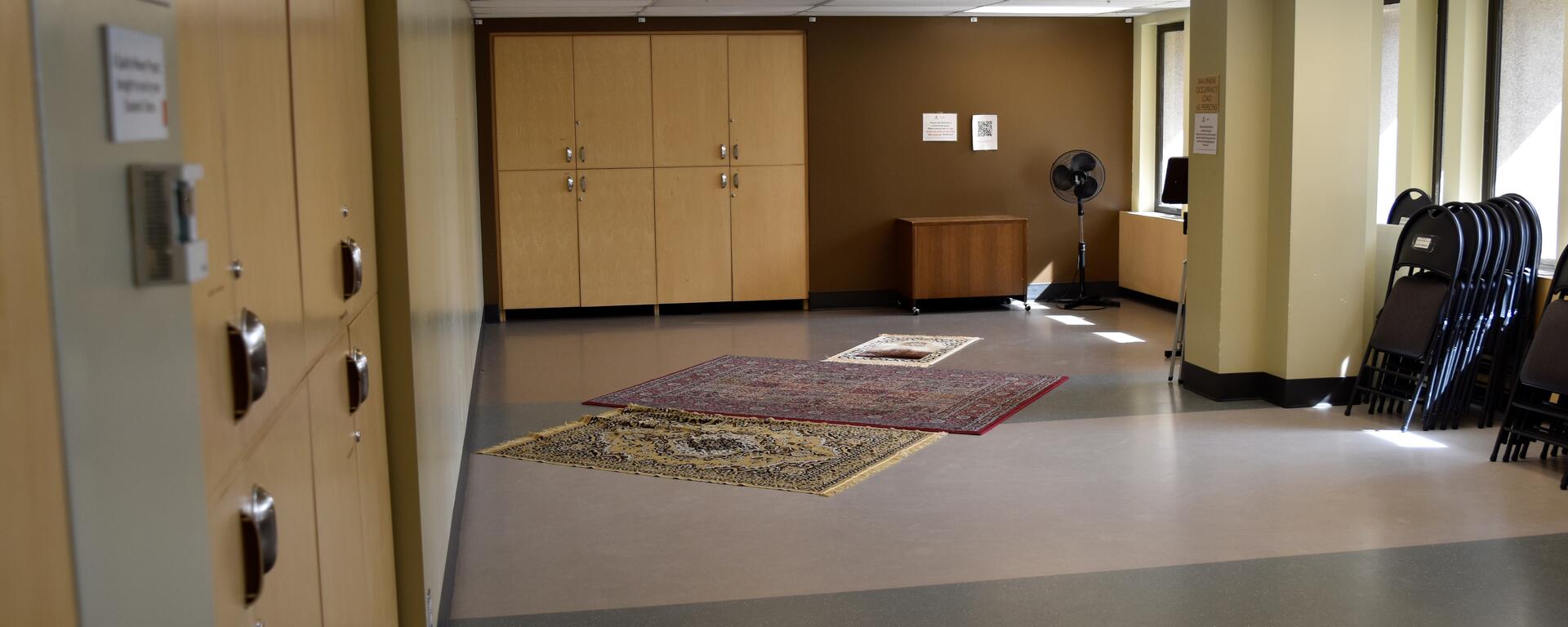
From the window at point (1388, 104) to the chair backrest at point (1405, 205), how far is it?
500 mm

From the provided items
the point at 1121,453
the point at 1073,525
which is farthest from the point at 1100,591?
the point at 1121,453

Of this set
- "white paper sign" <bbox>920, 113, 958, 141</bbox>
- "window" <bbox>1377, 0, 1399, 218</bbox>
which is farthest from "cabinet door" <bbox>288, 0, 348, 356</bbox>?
"white paper sign" <bbox>920, 113, 958, 141</bbox>

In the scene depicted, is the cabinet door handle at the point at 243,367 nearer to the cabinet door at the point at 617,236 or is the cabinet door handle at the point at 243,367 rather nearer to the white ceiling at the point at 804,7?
the white ceiling at the point at 804,7

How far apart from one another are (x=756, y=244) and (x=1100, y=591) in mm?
6962

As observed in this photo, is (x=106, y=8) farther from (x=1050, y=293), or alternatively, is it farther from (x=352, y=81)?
(x=1050, y=293)

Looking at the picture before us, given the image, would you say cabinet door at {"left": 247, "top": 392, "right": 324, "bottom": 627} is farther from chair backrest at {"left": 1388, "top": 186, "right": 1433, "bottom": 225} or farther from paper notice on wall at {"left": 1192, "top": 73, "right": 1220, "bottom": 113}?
chair backrest at {"left": 1388, "top": 186, "right": 1433, "bottom": 225}

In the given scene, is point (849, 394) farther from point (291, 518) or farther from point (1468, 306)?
point (291, 518)

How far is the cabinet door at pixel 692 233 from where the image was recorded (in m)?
A: 10.3

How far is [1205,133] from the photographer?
661 centimetres

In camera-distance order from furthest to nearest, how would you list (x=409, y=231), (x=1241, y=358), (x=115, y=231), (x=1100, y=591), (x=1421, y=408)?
(x=1241, y=358)
(x=1421, y=408)
(x=1100, y=591)
(x=409, y=231)
(x=115, y=231)

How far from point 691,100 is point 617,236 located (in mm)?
1234

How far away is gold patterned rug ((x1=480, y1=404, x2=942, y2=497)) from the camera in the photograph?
5176 millimetres

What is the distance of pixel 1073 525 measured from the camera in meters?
4.45

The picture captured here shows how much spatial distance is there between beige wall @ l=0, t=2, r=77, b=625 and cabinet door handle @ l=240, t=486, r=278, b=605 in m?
0.56
